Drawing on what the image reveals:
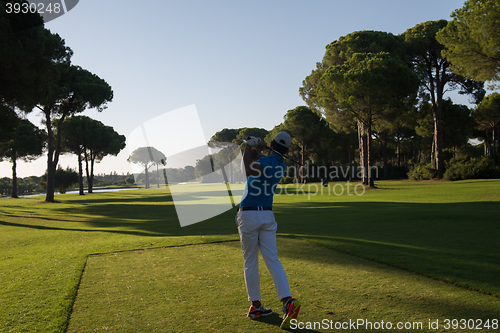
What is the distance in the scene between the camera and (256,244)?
13.2 ft

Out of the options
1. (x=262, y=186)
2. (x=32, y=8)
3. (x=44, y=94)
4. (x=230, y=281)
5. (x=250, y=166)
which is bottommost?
(x=230, y=281)

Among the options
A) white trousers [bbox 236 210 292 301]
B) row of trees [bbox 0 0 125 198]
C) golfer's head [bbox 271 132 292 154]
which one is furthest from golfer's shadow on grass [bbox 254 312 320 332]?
row of trees [bbox 0 0 125 198]

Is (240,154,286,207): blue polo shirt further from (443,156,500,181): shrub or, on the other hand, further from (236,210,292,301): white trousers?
(443,156,500,181): shrub

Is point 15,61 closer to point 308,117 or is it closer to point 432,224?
point 432,224

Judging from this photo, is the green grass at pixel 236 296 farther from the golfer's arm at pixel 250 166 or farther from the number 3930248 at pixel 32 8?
the number 3930248 at pixel 32 8

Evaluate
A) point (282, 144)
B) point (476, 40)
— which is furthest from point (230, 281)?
point (476, 40)

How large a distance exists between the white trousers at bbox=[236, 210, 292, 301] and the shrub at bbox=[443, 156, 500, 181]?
38100 mm

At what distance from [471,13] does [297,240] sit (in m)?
19.1

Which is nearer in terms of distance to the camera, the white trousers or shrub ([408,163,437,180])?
the white trousers

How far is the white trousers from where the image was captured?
395 centimetres

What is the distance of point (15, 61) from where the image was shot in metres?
17.3

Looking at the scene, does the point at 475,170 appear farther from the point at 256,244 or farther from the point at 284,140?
the point at 256,244

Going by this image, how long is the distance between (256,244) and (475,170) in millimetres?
38833

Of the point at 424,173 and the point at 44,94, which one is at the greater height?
the point at 44,94
